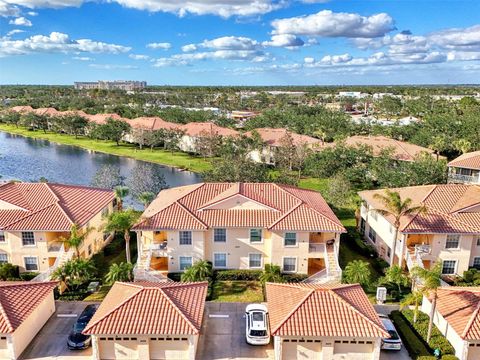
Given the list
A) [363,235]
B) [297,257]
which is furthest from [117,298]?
[363,235]

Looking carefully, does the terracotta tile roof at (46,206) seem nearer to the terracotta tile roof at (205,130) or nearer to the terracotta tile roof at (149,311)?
the terracotta tile roof at (149,311)

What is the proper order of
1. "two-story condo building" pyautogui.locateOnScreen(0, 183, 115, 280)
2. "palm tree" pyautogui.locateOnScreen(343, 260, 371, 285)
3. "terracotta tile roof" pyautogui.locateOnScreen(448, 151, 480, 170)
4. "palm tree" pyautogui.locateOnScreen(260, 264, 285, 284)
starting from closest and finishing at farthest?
1. "palm tree" pyautogui.locateOnScreen(343, 260, 371, 285)
2. "palm tree" pyautogui.locateOnScreen(260, 264, 285, 284)
3. "two-story condo building" pyautogui.locateOnScreen(0, 183, 115, 280)
4. "terracotta tile roof" pyautogui.locateOnScreen(448, 151, 480, 170)

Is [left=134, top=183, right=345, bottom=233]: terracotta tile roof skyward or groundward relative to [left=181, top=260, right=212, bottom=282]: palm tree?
skyward

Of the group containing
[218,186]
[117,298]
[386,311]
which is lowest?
[386,311]

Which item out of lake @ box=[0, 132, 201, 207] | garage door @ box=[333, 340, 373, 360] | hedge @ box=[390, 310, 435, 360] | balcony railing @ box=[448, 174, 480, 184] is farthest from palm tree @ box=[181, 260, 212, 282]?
balcony railing @ box=[448, 174, 480, 184]

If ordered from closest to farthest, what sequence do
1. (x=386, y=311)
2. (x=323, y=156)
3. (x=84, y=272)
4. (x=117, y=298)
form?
(x=117, y=298)
(x=386, y=311)
(x=84, y=272)
(x=323, y=156)

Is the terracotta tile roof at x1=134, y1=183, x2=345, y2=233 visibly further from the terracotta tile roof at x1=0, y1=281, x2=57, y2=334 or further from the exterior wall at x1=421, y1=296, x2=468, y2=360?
the terracotta tile roof at x1=0, y1=281, x2=57, y2=334

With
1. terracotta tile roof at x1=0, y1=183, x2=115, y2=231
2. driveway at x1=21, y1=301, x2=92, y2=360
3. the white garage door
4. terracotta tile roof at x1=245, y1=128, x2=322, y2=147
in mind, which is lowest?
driveway at x1=21, y1=301, x2=92, y2=360

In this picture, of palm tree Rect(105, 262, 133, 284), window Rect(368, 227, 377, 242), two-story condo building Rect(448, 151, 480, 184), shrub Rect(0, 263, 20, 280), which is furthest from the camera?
two-story condo building Rect(448, 151, 480, 184)

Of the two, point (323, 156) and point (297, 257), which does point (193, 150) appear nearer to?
point (323, 156)
